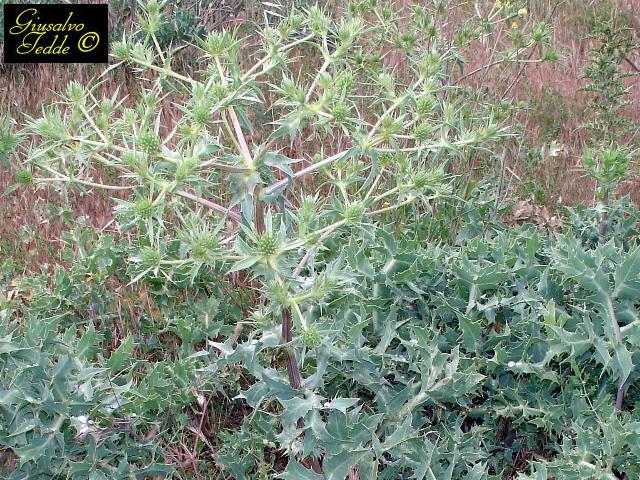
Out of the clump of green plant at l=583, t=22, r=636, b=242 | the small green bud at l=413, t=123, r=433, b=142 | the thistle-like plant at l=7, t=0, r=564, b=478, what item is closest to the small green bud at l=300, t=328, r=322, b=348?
the thistle-like plant at l=7, t=0, r=564, b=478

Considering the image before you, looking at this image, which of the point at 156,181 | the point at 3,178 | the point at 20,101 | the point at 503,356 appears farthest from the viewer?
the point at 20,101

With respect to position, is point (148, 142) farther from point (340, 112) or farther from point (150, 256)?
point (340, 112)

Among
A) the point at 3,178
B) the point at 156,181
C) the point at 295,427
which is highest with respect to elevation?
the point at 156,181

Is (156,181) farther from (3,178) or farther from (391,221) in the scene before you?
(3,178)

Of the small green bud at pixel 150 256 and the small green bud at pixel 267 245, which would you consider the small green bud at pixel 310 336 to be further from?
the small green bud at pixel 150 256

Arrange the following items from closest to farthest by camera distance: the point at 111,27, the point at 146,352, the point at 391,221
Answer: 1. the point at 146,352
2. the point at 391,221
3. the point at 111,27

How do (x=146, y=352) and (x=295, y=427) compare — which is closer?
(x=295, y=427)

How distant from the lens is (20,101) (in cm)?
434

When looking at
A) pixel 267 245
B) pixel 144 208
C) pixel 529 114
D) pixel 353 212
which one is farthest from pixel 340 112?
pixel 529 114

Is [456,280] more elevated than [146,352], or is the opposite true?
[456,280]

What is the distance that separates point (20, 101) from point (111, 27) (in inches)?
39.8

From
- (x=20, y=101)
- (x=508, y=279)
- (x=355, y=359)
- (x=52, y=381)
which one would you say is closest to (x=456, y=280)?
(x=508, y=279)
